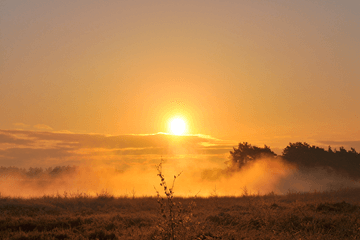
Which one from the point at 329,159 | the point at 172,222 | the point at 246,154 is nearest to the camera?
the point at 172,222

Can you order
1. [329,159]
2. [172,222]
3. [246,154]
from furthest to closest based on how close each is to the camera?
[246,154] < [329,159] < [172,222]

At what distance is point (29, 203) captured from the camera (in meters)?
18.5

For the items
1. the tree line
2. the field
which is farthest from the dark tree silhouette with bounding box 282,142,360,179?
the field

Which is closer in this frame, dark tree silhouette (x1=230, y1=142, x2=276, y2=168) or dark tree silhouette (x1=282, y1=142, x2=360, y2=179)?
dark tree silhouette (x1=282, y1=142, x2=360, y2=179)

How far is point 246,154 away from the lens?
53812 millimetres

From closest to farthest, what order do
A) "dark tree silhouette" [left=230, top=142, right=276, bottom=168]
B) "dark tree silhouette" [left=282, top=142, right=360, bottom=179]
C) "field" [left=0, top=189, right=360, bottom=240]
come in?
"field" [left=0, top=189, right=360, bottom=240], "dark tree silhouette" [left=282, top=142, right=360, bottom=179], "dark tree silhouette" [left=230, top=142, right=276, bottom=168]

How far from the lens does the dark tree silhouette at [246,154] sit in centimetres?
5291

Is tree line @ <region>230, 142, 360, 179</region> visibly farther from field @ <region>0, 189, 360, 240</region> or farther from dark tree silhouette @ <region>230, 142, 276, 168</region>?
field @ <region>0, 189, 360, 240</region>

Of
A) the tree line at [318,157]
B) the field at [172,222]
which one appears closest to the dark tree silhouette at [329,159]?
the tree line at [318,157]

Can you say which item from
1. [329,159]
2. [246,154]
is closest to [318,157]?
[329,159]

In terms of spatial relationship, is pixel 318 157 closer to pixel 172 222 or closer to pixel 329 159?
pixel 329 159

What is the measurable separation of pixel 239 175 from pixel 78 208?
123 feet

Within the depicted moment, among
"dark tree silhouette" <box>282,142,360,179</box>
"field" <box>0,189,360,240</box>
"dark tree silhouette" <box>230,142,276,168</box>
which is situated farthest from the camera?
"dark tree silhouette" <box>230,142,276,168</box>

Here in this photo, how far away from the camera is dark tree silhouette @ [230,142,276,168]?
174 feet
